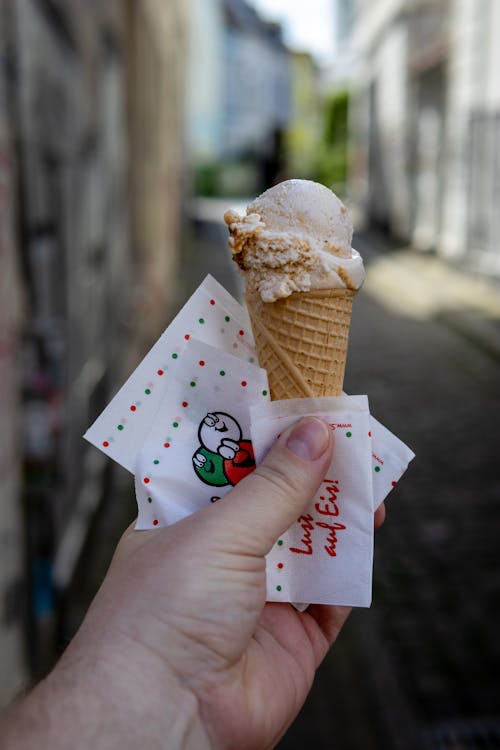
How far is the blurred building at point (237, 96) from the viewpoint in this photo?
43.6m

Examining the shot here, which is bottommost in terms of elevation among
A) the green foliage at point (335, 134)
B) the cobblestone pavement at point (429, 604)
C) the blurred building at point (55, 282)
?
the green foliage at point (335, 134)

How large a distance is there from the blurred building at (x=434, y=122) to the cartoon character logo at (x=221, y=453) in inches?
544

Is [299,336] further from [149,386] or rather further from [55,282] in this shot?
[55,282]

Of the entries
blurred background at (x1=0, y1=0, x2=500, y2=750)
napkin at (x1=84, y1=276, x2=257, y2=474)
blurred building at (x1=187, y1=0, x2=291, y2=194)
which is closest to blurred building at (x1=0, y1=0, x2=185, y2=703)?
blurred background at (x1=0, y1=0, x2=500, y2=750)

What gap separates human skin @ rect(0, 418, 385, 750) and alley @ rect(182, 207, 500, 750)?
7.05ft

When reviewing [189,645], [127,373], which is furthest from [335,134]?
[189,645]

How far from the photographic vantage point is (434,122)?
20.6m

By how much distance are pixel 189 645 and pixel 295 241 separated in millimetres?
816

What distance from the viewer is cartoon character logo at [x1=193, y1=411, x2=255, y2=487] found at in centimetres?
169

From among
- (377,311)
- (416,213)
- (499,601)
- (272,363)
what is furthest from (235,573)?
(416,213)

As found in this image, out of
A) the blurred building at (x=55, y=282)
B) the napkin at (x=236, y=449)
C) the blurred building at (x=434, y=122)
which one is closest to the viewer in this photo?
the napkin at (x=236, y=449)

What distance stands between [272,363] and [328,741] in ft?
7.72

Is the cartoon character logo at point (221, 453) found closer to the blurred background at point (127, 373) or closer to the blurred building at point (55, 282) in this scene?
the blurred background at point (127, 373)

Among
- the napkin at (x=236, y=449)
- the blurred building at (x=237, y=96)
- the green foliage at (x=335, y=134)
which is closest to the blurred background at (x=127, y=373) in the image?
the napkin at (x=236, y=449)
